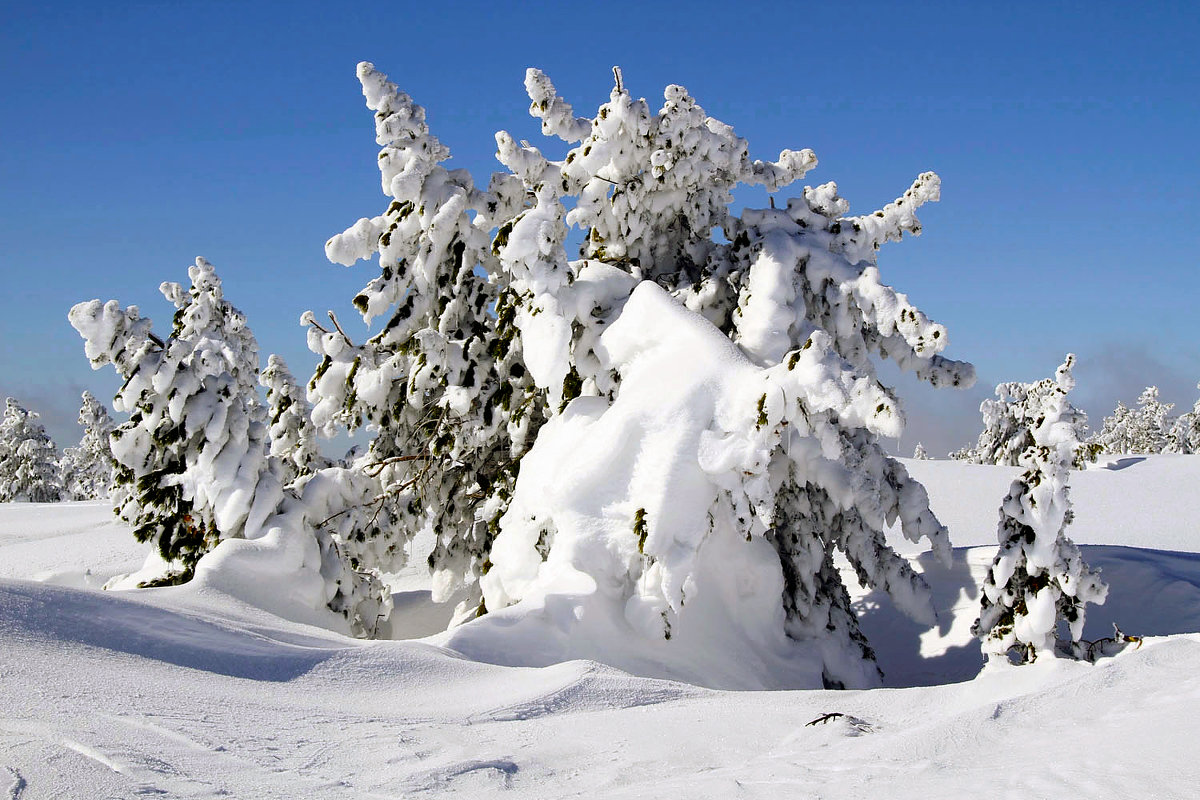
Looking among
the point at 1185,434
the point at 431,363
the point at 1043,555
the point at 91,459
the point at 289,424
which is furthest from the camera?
the point at 1185,434

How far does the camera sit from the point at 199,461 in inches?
339

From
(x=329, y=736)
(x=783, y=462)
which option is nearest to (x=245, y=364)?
(x=783, y=462)

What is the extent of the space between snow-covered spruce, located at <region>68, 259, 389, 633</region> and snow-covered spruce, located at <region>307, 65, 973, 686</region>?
130 centimetres

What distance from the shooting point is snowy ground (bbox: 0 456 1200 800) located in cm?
291

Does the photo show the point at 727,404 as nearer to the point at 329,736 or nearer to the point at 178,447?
the point at 329,736

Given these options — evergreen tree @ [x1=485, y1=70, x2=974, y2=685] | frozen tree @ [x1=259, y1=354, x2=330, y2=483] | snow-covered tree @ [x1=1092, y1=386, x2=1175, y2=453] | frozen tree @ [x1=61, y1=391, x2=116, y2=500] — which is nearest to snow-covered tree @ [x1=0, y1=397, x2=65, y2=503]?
frozen tree @ [x1=61, y1=391, x2=116, y2=500]

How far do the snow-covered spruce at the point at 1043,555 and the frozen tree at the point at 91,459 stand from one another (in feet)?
95.4

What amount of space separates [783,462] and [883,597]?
404 cm

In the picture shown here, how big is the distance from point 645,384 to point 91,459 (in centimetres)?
3949

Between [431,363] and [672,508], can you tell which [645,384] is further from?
[431,363]

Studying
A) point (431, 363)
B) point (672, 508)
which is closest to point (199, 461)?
point (431, 363)

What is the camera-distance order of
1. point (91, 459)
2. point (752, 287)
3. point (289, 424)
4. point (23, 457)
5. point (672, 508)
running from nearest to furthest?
point (672, 508) < point (752, 287) < point (289, 424) < point (23, 457) < point (91, 459)

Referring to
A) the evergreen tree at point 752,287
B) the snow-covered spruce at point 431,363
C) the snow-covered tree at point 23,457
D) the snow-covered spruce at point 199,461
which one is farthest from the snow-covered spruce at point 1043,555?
the snow-covered tree at point 23,457

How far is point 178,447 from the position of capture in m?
8.72
